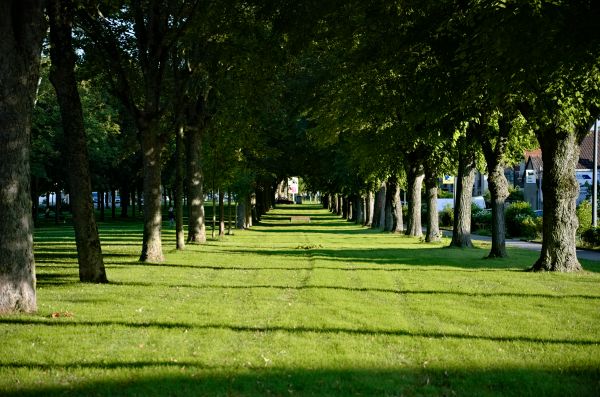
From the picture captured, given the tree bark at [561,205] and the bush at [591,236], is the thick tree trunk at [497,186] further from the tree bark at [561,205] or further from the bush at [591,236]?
the bush at [591,236]

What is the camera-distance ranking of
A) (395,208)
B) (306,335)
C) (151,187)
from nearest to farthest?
(306,335) → (151,187) → (395,208)

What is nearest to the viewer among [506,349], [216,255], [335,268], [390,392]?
[390,392]

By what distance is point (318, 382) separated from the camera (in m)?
6.84

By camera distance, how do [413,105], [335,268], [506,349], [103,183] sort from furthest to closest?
[103,183]
[335,268]
[413,105]
[506,349]

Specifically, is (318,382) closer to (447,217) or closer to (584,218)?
(584,218)

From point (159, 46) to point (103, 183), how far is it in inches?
1343

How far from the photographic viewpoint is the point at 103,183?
51875 millimetres

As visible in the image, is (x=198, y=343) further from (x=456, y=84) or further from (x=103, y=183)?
(x=103, y=183)

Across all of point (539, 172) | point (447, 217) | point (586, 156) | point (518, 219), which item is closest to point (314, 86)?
point (518, 219)

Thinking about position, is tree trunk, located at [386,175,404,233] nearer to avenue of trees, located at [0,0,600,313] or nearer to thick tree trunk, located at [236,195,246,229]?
avenue of trees, located at [0,0,600,313]

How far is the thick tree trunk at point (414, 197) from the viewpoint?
36469mm

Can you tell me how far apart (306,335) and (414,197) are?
93.2 feet

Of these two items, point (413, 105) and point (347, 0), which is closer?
point (347, 0)

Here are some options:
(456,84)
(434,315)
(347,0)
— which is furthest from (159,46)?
(434,315)
